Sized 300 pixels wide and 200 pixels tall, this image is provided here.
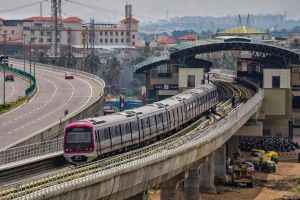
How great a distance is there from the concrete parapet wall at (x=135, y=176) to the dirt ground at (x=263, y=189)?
1482cm

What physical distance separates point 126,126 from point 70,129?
6.61m

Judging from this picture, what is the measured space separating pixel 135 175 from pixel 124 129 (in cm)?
744

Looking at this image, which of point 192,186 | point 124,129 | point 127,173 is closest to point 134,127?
point 124,129

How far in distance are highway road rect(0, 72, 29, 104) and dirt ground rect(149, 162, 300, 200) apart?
33223 millimetres

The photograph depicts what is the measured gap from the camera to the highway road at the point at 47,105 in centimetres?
6694

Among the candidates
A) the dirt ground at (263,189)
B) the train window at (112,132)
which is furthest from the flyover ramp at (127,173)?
the dirt ground at (263,189)

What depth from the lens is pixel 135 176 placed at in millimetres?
46656

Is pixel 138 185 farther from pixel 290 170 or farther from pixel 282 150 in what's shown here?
pixel 282 150

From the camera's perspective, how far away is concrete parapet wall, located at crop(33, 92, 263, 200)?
128 ft

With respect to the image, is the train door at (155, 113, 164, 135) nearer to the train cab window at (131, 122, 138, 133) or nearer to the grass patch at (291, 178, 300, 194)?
the train cab window at (131, 122, 138, 133)

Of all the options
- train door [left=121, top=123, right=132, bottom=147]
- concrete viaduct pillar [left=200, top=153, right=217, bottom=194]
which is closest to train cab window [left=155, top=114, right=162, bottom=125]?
train door [left=121, top=123, right=132, bottom=147]

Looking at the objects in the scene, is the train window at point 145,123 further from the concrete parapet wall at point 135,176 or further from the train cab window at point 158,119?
the concrete parapet wall at point 135,176

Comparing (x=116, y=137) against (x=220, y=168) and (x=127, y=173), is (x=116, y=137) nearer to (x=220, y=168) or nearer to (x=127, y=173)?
(x=127, y=173)

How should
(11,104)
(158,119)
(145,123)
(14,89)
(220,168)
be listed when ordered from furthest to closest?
(14,89), (11,104), (220,168), (158,119), (145,123)
